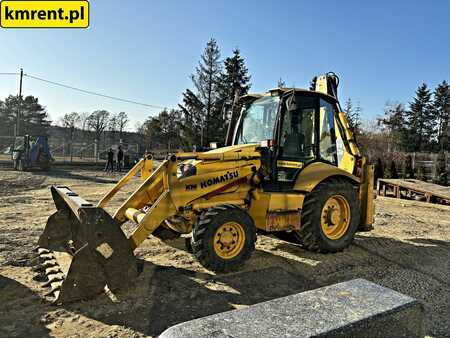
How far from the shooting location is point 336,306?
93.3 inches

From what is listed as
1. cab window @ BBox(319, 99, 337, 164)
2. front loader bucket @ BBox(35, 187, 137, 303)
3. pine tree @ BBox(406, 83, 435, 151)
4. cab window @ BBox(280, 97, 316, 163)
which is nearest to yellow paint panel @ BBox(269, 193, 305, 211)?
cab window @ BBox(280, 97, 316, 163)

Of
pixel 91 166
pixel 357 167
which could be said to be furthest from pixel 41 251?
pixel 91 166

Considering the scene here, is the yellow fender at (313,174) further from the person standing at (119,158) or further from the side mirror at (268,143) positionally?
the person standing at (119,158)

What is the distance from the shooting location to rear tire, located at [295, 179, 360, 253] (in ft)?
18.0

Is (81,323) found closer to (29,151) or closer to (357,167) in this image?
(357,167)

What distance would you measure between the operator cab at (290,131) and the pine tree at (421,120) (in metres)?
43.4

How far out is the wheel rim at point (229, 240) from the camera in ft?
14.8

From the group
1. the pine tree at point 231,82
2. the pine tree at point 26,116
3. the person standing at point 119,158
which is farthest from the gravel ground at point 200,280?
the pine tree at point 26,116

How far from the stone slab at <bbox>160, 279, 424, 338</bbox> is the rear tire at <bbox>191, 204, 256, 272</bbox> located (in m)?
1.95

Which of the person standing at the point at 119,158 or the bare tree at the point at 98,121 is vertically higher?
the bare tree at the point at 98,121

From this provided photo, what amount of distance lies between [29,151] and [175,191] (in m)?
18.5

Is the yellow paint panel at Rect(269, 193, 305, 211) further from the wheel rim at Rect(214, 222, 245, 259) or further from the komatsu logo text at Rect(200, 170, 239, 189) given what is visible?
the wheel rim at Rect(214, 222, 245, 259)

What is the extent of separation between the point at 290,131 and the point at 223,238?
2.08m

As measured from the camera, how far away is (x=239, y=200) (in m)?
5.23
